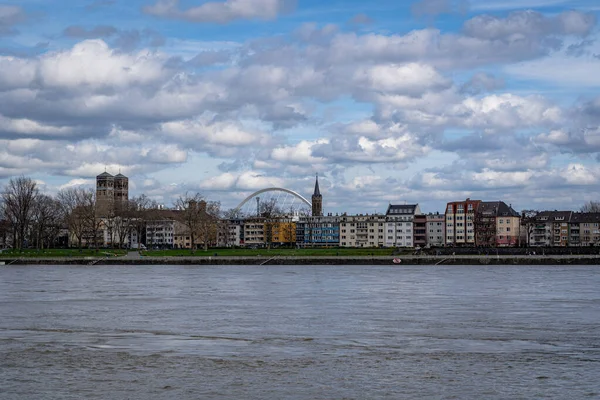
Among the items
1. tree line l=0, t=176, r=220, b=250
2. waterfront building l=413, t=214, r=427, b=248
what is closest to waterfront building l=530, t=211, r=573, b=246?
waterfront building l=413, t=214, r=427, b=248

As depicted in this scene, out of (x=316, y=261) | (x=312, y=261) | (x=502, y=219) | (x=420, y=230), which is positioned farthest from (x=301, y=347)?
(x=420, y=230)

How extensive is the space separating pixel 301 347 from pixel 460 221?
547 ft

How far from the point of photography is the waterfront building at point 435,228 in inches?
7603

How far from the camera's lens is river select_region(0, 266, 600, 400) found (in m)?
18.9

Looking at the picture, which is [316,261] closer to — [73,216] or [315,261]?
[315,261]

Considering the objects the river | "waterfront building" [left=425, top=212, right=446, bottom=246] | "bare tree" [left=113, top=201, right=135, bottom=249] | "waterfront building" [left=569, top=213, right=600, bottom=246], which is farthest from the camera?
"waterfront building" [left=425, top=212, right=446, bottom=246]

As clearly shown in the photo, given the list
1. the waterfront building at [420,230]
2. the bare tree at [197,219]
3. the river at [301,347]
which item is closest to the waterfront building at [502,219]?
the waterfront building at [420,230]

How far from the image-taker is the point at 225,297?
152 feet

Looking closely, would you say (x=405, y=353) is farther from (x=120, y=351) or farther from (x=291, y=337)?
(x=120, y=351)

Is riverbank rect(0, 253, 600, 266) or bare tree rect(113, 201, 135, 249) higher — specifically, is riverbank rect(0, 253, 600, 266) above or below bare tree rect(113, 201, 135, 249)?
below

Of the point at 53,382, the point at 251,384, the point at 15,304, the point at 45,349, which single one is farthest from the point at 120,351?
the point at 15,304

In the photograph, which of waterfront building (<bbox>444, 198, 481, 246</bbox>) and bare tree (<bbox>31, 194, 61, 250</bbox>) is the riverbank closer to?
bare tree (<bbox>31, 194, 61, 250</bbox>)

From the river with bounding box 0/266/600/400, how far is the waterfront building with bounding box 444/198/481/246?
143m

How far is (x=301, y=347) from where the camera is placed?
82.1 ft
